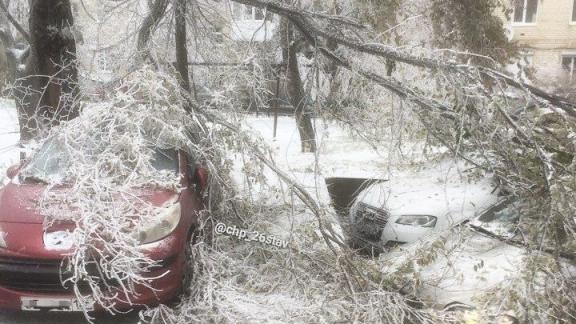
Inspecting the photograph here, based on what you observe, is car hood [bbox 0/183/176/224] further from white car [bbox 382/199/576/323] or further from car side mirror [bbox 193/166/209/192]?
white car [bbox 382/199/576/323]

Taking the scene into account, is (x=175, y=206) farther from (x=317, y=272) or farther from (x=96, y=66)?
(x=96, y=66)

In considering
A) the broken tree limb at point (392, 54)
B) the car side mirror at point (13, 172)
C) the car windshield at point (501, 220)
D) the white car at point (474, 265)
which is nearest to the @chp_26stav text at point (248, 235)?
the white car at point (474, 265)

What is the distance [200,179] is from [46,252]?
6.07 ft

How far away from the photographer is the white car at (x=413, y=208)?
567 centimetres

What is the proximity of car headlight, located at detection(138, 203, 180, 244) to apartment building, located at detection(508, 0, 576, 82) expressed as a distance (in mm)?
22417

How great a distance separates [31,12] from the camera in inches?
328

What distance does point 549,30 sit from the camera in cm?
2402

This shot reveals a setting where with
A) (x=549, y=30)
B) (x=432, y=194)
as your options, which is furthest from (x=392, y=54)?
(x=549, y=30)

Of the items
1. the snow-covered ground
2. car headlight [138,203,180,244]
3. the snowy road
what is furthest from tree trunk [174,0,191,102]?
the snowy road

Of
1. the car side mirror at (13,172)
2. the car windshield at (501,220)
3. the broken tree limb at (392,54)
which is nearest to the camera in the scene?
the car windshield at (501,220)

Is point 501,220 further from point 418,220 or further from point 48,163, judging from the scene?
point 48,163

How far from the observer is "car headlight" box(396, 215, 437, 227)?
19.0 ft

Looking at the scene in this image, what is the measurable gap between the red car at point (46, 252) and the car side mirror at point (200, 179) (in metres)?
0.41

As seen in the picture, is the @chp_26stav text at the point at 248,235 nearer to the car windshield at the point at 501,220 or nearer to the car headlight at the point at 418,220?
the car headlight at the point at 418,220
